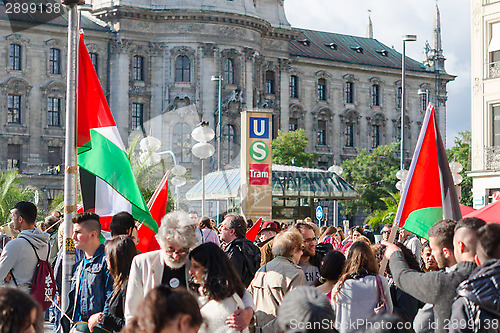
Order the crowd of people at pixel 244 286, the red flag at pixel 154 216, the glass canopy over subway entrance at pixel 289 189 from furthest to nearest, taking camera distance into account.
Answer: the glass canopy over subway entrance at pixel 289 189 → the red flag at pixel 154 216 → the crowd of people at pixel 244 286

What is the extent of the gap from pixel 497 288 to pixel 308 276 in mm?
4346

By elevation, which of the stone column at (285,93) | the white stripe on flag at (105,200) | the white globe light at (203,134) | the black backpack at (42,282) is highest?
the stone column at (285,93)

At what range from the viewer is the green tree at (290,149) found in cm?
6400

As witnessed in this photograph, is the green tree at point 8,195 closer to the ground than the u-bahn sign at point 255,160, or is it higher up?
closer to the ground

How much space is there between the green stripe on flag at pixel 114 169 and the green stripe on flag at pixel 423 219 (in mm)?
2725

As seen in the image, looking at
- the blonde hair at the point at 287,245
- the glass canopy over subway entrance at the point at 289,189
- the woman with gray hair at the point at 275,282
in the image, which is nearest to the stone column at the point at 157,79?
the glass canopy over subway entrance at the point at 289,189

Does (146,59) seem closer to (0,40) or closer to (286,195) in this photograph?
(0,40)

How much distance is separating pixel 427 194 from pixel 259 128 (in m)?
13.4

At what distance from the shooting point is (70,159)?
9422mm

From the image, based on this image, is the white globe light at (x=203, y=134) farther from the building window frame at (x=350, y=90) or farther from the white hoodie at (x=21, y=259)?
the building window frame at (x=350, y=90)

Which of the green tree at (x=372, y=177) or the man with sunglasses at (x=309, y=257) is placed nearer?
the man with sunglasses at (x=309, y=257)

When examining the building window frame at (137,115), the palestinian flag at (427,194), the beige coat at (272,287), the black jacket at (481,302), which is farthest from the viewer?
the building window frame at (137,115)

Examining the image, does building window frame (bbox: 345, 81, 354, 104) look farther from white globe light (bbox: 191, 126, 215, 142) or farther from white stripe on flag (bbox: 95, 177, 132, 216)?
white stripe on flag (bbox: 95, 177, 132, 216)

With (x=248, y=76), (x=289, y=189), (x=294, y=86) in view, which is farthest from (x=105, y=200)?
(x=294, y=86)
